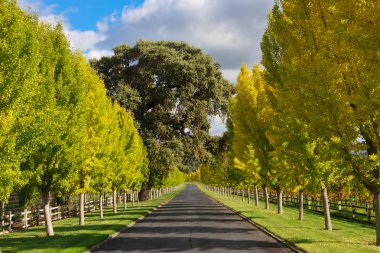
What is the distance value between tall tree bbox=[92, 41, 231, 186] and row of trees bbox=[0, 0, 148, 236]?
11.7 m

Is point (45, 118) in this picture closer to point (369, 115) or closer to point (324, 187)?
point (369, 115)

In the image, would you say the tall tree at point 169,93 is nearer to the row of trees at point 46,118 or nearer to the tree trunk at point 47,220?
the row of trees at point 46,118

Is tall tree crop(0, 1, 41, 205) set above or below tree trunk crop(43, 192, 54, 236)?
above

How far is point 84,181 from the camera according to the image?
2533 cm

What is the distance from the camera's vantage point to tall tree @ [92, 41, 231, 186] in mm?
43938

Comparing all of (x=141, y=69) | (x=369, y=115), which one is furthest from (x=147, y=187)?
(x=369, y=115)

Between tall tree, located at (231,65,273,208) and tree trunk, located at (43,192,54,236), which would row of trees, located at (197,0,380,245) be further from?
tree trunk, located at (43,192,54,236)

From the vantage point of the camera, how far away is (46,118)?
51.3 feet

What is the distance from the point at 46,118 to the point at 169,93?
101 feet

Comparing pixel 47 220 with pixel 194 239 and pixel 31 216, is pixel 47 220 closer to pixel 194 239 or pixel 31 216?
pixel 194 239

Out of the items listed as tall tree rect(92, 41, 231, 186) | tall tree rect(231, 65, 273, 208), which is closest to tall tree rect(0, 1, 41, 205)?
tall tree rect(231, 65, 273, 208)

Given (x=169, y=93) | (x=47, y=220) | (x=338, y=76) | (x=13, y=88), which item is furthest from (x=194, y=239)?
(x=169, y=93)

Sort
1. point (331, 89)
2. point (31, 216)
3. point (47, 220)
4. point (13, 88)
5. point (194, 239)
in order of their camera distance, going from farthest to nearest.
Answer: point (31, 216)
point (47, 220)
point (194, 239)
point (331, 89)
point (13, 88)

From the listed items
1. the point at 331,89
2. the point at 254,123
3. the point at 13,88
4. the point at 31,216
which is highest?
the point at 254,123
